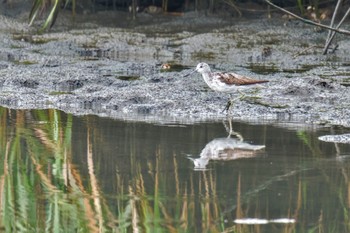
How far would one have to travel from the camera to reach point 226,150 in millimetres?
6234

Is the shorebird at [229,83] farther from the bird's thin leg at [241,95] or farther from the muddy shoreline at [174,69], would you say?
the muddy shoreline at [174,69]

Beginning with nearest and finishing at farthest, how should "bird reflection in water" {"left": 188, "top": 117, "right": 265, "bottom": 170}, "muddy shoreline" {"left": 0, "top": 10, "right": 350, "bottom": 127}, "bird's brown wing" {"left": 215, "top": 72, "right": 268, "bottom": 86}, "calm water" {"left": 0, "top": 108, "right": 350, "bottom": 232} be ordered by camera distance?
"calm water" {"left": 0, "top": 108, "right": 350, "bottom": 232} → "bird reflection in water" {"left": 188, "top": 117, "right": 265, "bottom": 170} → "muddy shoreline" {"left": 0, "top": 10, "right": 350, "bottom": 127} → "bird's brown wing" {"left": 215, "top": 72, "right": 268, "bottom": 86}

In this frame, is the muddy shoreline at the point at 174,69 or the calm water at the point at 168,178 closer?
the calm water at the point at 168,178

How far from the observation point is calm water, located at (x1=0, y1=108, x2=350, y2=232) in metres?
4.39

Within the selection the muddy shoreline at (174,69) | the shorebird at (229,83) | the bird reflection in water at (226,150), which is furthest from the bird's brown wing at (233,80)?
the bird reflection in water at (226,150)

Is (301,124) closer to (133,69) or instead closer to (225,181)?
(225,181)

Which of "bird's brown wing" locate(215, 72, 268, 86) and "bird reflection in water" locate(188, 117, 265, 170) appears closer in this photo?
"bird reflection in water" locate(188, 117, 265, 170)

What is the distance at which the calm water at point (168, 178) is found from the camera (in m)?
A: 4.39

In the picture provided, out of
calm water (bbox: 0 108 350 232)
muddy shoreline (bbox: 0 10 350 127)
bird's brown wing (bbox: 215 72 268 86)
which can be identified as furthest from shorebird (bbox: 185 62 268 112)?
calm water (bbox: 0 108 350 232)

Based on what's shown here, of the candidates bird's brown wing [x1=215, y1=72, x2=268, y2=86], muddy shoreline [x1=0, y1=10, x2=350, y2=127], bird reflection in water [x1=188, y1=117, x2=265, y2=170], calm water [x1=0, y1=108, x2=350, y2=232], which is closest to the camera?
calm water [x1=0, y1=108, x2=350, y2=232]

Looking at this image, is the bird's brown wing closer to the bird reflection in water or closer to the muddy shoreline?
the muddy shoreline

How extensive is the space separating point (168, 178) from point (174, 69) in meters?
5.39

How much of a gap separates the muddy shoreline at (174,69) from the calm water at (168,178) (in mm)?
786

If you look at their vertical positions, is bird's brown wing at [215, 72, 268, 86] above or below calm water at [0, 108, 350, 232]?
above
